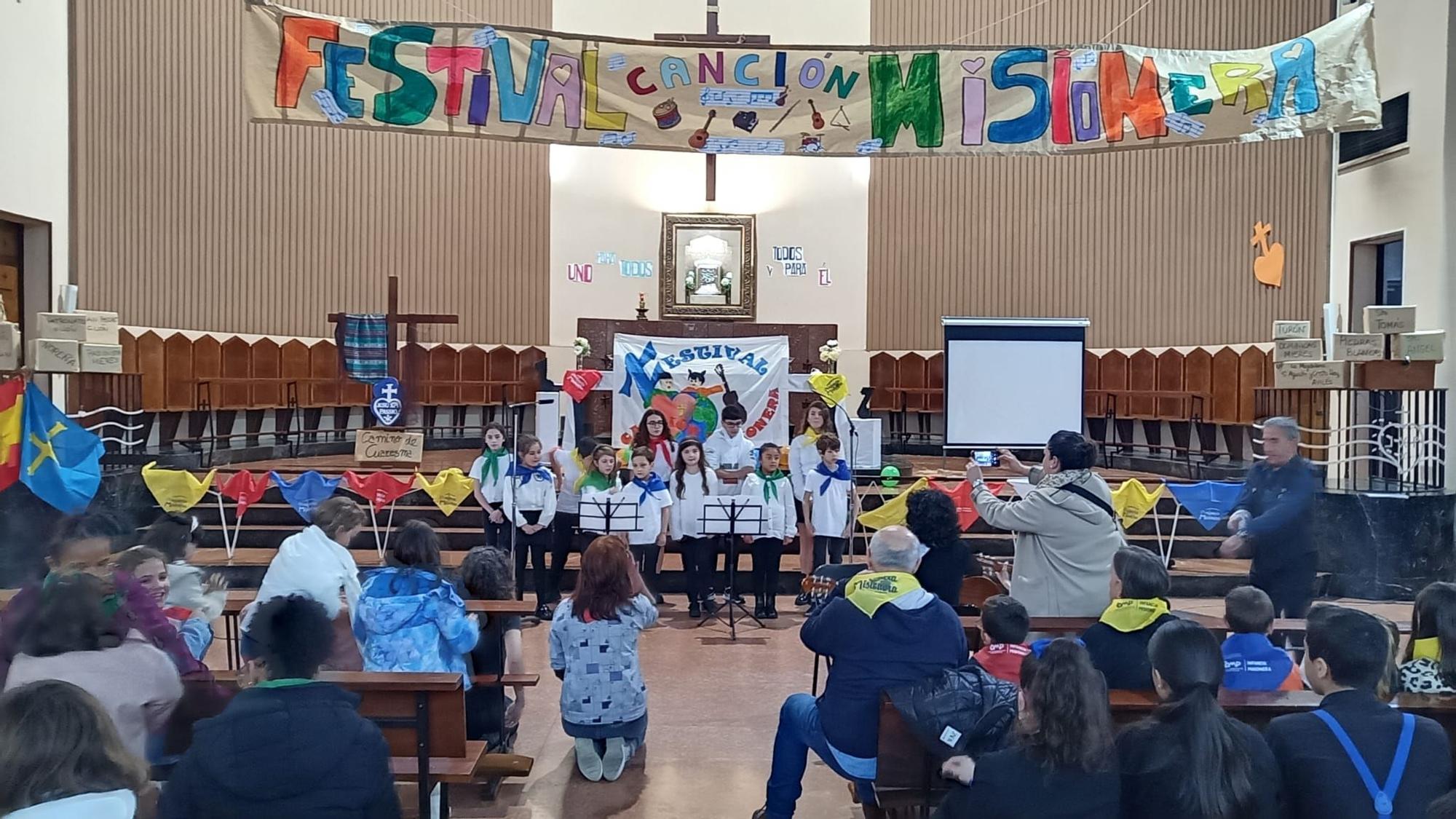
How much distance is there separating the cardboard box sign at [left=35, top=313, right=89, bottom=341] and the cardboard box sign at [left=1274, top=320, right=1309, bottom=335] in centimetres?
1029

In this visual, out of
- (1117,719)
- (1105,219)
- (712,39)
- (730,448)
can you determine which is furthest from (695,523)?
(1105,219)

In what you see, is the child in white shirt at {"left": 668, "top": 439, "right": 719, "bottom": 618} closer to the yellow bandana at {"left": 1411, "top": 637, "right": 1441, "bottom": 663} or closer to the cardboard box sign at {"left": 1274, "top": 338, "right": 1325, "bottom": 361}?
the yellow bandana at {"left": 1411, "top": 637, "right": 1441, "bottom": 663}

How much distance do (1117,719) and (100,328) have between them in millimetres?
8923

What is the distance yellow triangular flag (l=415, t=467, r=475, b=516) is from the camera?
823cm

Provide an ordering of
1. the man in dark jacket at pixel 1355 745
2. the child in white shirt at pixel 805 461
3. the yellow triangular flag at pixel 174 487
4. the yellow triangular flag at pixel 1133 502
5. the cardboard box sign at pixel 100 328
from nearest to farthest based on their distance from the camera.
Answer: the man in dark jacket at pixel 1355 745, the yellow triangular flag at pixel 174 487, the yellow triangular flag at pixel 1133 502, the child in white shirt at pixel 805 461, the cardboard box sign at pixel 100 328

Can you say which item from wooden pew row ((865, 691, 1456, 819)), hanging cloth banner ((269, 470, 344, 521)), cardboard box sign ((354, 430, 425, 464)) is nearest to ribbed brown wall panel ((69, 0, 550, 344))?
cardboard box sign ((354, 430, 425, 464))

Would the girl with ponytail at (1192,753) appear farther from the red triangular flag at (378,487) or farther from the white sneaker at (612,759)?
the red triangular flag at (378,487)

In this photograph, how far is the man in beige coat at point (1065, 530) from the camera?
4512 mm

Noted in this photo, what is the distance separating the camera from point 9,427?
7242 mm

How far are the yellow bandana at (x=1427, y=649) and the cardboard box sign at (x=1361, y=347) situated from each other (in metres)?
6.09

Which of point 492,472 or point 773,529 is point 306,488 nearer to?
point 492,472

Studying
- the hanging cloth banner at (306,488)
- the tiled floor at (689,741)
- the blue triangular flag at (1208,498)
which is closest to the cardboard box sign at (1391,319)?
the blue triangular flag at (1208,498)

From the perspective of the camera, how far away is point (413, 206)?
1448 centimetres

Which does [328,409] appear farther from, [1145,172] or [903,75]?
[1145,172]
